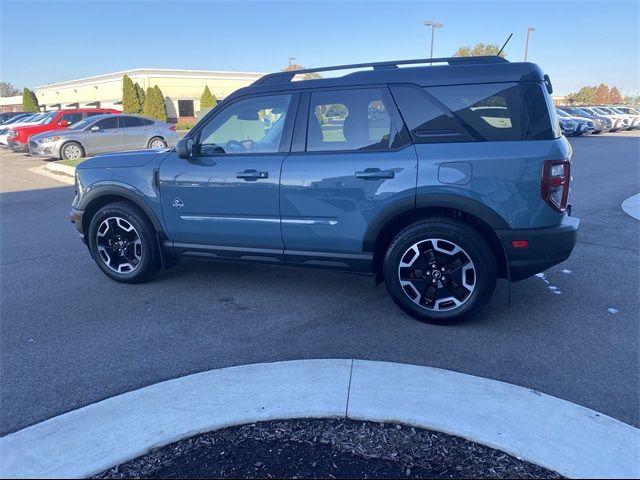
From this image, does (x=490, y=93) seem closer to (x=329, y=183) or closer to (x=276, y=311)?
(x=329, y=183)

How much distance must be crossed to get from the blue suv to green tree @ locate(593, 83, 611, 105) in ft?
353

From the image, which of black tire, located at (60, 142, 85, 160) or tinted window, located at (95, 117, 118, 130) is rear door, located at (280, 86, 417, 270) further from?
black tire, located at (60, 142, 85, 160)

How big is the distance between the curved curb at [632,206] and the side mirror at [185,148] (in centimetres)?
709

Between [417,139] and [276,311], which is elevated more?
[417,139]

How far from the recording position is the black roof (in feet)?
12.4

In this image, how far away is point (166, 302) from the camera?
4.72 m

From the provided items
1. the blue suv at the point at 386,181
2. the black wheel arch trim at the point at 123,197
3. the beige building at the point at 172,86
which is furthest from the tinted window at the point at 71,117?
the beige building at the point at 172,86

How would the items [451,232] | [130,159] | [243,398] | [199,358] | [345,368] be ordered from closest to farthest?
[243,398]
[345,368]
[199,358]
[451,232]
[130,159]

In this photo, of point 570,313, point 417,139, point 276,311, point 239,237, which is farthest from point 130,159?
point 570,313

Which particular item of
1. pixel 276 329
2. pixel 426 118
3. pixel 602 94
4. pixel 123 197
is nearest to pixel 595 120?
pixel 426 118

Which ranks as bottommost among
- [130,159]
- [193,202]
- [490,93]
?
[193,202]

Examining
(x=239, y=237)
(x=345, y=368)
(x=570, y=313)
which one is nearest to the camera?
(x=345, y=368)

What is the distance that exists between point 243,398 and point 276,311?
148cm

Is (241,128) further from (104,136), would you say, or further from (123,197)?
(104,136)
